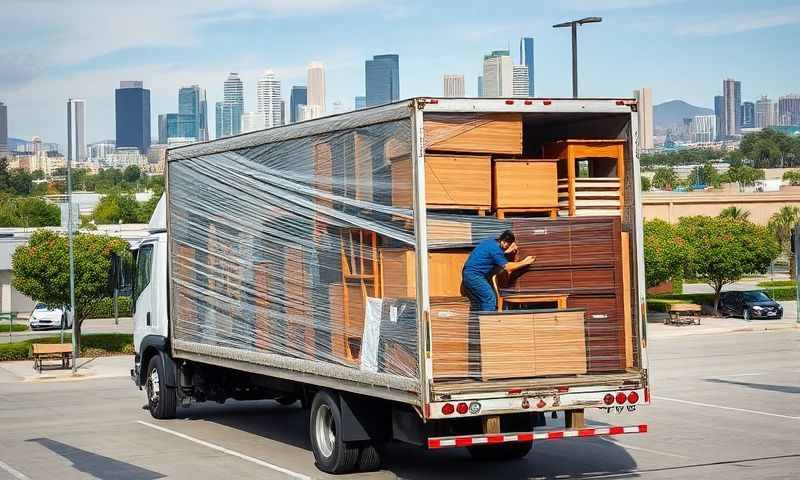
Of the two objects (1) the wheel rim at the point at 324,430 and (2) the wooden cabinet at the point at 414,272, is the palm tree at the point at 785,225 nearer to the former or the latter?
(1) the wheel rim at the point at 324,430

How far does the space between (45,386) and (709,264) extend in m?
27.4

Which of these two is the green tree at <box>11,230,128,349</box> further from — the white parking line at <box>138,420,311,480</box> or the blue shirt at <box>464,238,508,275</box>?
the blue shirt at <box>464,238,508,275</box>

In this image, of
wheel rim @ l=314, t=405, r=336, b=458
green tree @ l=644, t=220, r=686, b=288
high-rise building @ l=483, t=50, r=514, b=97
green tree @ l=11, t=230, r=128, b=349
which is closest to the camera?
wheel rim @ l=314, t=405, r=336, b=458

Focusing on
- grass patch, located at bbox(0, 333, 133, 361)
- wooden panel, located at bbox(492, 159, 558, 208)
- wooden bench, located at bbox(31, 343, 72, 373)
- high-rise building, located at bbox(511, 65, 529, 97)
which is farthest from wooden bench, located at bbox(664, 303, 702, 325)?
wooden panel, located at bbox(492, 159, 558, 208)

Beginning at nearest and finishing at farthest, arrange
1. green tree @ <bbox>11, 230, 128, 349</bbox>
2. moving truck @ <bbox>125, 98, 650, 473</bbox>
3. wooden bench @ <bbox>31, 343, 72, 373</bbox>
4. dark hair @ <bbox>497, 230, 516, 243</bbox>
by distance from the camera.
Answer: moving truck @ <bbox>125, 98, 650, 473</bbox> < dark hair @ <bbox>497, 230, 516, 243</bbox> < wooden bench @ <bbox>31, 343, 72, 373</bbox> < green tree @ <bbox>11, 230, 128, 349</bbox>

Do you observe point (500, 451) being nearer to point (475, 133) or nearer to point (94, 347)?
point (475, 133)

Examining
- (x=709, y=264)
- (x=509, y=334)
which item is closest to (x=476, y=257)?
(x=509, y=334)

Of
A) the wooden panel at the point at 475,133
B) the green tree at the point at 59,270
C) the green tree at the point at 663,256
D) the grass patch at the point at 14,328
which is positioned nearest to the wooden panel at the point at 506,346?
the wooden panel at the point at 475,133

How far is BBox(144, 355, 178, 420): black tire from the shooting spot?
18.5m

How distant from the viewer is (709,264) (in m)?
45.2

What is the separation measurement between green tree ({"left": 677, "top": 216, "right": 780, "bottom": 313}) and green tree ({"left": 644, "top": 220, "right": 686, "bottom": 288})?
400 millimetres

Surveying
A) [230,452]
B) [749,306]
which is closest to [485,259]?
[230,452]

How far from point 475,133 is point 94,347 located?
998 inches

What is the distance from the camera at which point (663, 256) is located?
4416cm
